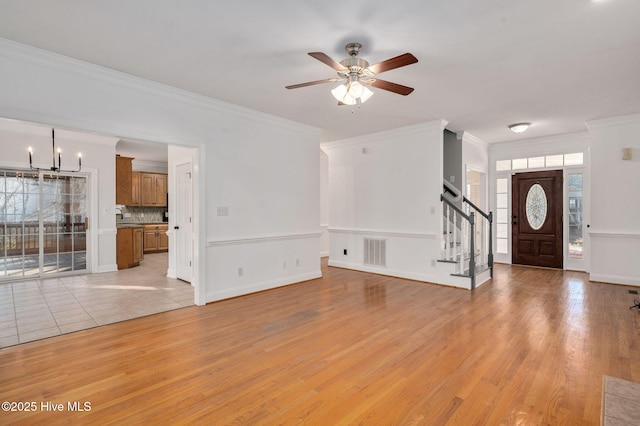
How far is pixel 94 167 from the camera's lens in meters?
6.78

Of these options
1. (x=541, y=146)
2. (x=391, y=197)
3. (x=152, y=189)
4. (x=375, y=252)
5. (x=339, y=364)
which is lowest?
(x=339, y=364)

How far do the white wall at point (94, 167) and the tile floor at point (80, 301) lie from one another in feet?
2.06

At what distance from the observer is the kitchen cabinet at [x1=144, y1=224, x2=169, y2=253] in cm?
952

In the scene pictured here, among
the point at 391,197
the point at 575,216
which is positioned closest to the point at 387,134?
the point at 391,197

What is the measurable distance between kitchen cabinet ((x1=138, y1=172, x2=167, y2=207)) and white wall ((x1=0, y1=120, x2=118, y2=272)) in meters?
2.75

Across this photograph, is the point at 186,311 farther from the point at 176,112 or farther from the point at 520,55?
the point at 520,55

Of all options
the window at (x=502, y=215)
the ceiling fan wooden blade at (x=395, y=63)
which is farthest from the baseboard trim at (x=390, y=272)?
the ceiling fan wooden blade at (x=395, y=63)

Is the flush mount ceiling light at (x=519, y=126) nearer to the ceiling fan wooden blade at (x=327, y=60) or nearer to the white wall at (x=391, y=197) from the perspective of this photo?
the white wall at (x=391, y=197)

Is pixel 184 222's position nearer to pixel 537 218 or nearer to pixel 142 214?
pixel 142 214

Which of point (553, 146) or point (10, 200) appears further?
point (553, 146)

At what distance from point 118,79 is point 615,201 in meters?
7.57

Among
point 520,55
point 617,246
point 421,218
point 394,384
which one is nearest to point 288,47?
point 520,55

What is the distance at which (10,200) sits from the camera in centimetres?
599

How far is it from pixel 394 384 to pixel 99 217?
6926 millimetres
